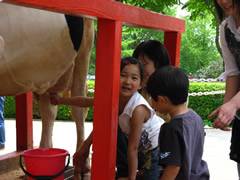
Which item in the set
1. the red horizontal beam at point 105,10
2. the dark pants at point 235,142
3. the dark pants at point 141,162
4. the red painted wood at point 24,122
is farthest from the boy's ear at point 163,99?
the red painted wood at point 24,122

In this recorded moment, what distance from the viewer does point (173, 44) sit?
3508 millimetres

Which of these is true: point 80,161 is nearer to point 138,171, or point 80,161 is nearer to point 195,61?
point 138,171

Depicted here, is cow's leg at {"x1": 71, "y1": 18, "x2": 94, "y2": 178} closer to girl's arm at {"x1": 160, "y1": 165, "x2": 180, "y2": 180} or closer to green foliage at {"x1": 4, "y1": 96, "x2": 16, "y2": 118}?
girl's arm at {"x1": 160, "y1": 165, "x2": 180, "y2": 180}

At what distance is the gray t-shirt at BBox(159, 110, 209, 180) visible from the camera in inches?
83.9

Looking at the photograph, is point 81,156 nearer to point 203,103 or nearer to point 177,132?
point 177,132

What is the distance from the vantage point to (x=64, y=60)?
11.6 ft

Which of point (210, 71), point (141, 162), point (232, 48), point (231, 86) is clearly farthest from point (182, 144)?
point (210, 71)

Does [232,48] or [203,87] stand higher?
[232,48]

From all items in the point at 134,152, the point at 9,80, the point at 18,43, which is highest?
the point at 18,43

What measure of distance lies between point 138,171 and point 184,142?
82 centimetres

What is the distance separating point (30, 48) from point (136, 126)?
91 centimetres

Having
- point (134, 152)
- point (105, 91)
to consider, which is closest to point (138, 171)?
point (134, 152)

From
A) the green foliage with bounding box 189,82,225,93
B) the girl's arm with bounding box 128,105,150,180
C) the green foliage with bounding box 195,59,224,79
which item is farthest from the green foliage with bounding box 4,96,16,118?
the green foliage with bounding box 195,59,224,79

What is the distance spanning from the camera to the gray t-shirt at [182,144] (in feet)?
6.99
